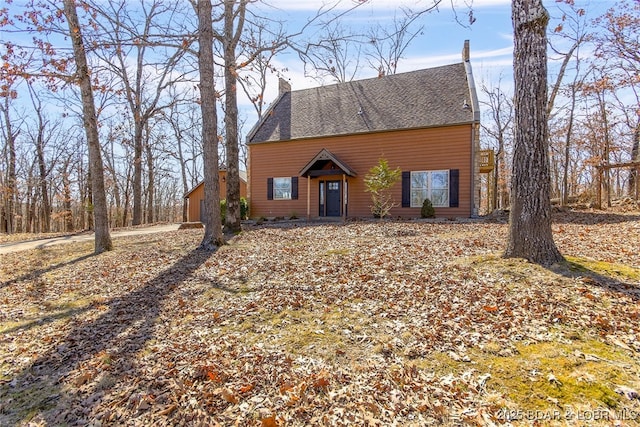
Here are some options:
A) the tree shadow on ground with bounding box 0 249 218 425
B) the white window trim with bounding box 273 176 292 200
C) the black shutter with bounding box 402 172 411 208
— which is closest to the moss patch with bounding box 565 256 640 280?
the tree shadow on ground with bounding box 0 249 218 425

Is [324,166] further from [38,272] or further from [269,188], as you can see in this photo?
[38,272]

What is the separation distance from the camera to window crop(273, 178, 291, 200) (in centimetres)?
1617

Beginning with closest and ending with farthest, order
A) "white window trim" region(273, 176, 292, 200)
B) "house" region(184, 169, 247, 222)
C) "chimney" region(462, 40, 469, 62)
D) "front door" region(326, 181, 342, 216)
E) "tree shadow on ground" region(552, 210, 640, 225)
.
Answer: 1. "tree shadow on ground" region(552, 210, 640, 225)
2. "chimney" region(462, 40, 469, 62)
3. "front door" region(326, 181, 342, 216)
4. "white window trim" region(273, 176, 292, 200)
5. "house" region(184, 169, 247, 222)

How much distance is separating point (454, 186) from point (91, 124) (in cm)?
1197

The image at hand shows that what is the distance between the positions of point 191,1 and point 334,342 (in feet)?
27.0

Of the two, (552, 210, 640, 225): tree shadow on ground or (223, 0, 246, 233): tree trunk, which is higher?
(223, 0, 246, 233): tree trunk

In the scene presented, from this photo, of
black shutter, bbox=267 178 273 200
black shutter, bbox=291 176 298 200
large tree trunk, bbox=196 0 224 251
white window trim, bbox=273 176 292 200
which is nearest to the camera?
large tree trunk, bbox=196 0 224 251

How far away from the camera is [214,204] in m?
7.66

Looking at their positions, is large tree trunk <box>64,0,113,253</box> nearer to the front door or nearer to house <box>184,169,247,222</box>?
the front door

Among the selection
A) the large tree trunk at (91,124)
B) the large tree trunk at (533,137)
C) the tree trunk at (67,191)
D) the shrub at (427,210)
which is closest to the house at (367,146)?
the shrub at (427,210)

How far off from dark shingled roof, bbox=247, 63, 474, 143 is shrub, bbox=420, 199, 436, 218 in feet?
10.3

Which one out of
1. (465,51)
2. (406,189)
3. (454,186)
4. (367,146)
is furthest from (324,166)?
(465,51)

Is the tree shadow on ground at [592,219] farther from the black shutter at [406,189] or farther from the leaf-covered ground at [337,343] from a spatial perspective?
the black shutter at [406,189]

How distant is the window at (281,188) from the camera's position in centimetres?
1617
